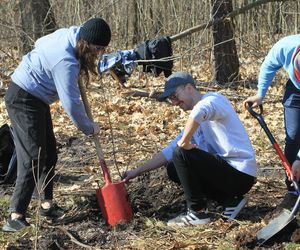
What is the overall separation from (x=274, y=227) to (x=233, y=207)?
542mm

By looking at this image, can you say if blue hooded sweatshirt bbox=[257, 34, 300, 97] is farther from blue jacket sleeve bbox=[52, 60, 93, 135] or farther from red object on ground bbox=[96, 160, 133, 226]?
blue jacket sleeve bbox=[52, 60, 93, 135]

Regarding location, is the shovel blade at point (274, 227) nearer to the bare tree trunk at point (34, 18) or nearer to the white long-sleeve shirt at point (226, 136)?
the white long-sleeve shirt at point (226, 136)

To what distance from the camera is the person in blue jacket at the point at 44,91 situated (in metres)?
4.06

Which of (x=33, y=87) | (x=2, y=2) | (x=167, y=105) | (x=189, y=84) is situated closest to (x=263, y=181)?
(x=189, y=84)

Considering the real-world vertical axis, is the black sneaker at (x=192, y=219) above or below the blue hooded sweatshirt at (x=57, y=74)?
below

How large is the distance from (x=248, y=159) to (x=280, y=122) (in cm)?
350

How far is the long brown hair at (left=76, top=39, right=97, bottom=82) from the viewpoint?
4098mm

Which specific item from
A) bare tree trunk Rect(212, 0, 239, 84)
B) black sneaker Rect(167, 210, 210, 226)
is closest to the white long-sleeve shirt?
black sneaker Rect(167, 210, 210, 226)

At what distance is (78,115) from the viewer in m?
4.16

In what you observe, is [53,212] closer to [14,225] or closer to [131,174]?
[14,225]

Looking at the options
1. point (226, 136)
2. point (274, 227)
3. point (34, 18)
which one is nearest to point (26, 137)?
point (226, 136)

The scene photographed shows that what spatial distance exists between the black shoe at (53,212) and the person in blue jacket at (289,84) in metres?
1.73

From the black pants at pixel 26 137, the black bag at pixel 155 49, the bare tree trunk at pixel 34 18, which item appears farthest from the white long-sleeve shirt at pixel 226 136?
the bare tree trunk at pixel 34 18

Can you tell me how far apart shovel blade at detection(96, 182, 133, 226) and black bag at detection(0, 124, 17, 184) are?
1247 mm
